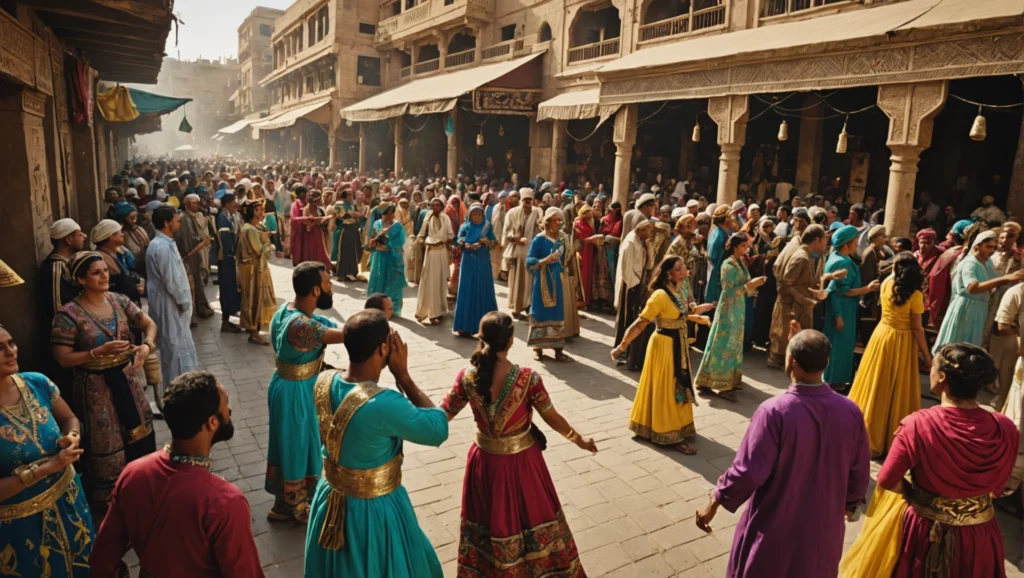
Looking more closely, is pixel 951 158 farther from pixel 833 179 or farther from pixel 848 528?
pixel 848 528

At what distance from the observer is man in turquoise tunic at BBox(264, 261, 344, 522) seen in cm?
353

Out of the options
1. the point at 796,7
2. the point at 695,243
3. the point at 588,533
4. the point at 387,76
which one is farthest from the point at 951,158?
the point at 387,76

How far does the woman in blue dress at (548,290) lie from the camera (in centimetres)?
710

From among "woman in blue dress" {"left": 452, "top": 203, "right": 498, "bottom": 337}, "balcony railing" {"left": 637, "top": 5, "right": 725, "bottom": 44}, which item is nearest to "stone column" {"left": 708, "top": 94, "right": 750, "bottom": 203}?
"balcony railing" {"left": 637, "top": 5, "right": 725, "bottom": 44}

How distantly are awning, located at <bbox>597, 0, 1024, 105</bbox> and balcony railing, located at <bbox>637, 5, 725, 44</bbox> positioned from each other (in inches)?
20.2

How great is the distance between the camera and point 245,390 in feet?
20.0

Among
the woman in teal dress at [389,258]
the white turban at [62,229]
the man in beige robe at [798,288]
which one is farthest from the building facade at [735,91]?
the white turban at [62,229]

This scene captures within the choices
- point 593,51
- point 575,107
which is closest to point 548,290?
point 575,107

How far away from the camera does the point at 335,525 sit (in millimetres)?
2484

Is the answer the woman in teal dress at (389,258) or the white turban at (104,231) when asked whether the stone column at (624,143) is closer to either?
the woman in teal dress at (389,258)

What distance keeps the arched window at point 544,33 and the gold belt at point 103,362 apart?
17033 mm

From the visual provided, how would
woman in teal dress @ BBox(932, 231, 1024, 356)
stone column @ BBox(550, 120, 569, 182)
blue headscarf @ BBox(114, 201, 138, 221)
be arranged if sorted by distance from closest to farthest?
woman in teal dress @ BBox(932, 231, 1024, 356), blue headscarf @ BBox(114, 201, 138, 221), stone column @ BBox(550, 120, 569, 182)

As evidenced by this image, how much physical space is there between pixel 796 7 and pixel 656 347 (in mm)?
10345

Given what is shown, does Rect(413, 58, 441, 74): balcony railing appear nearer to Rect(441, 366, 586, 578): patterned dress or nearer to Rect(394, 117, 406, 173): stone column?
Rect(394, 117, 406, 173): stone column
